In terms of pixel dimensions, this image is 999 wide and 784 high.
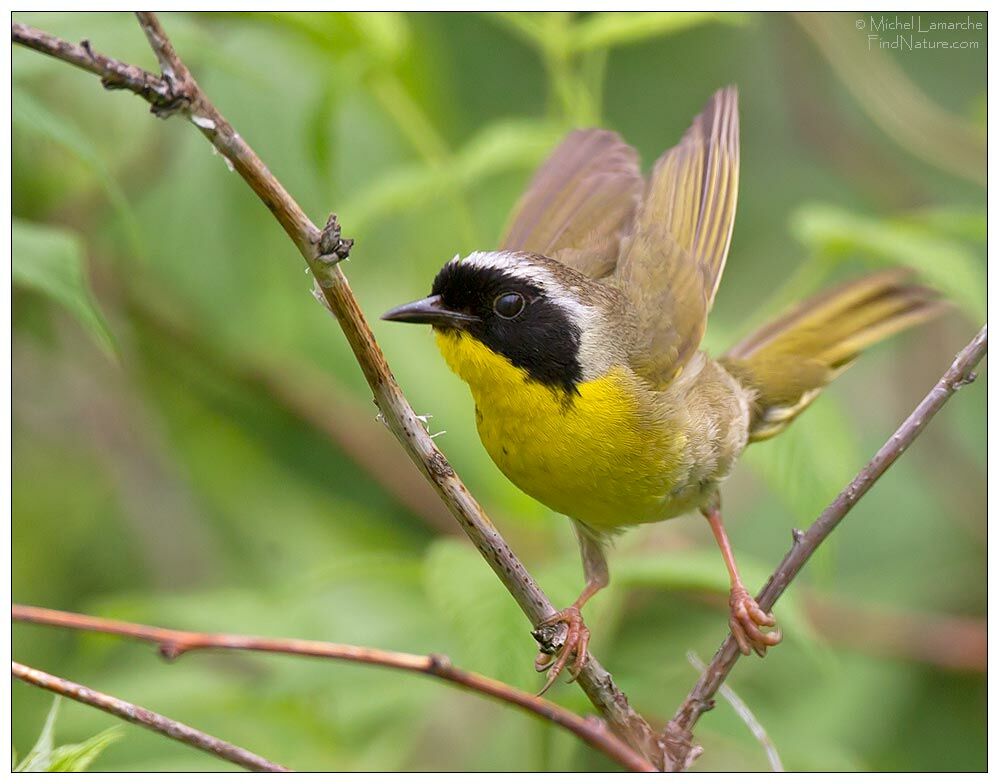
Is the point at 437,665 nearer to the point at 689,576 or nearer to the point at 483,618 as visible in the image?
the point at 483,618

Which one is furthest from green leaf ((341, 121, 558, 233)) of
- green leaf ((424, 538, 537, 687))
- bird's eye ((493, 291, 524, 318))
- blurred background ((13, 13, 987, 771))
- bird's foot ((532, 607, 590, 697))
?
bird's foot ((532, 607, 590, 697))

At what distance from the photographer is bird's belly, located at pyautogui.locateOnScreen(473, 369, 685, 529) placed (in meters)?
2.51

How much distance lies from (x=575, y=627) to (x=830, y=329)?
1.30 meters

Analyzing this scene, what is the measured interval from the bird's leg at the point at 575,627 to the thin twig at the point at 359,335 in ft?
0.24

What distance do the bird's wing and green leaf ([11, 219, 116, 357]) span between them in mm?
1233

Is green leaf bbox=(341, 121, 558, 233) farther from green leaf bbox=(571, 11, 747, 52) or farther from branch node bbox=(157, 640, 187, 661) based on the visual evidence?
branch node bbox=(157, 640, 187, 661)

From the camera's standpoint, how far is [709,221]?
3.10 metres

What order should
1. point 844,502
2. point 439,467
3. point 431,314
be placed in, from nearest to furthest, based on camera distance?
point 439,467 < point 844,502 < point 431,314

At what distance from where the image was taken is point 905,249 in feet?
10.1

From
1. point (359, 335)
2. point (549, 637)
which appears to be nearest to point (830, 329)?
point (549, 637)

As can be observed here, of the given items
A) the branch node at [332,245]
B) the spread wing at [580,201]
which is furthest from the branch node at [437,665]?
the spread wing at [580,201]

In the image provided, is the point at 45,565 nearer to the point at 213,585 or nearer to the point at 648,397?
the point at 213,585

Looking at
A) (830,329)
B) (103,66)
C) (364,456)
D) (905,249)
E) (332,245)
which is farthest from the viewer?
(364,456)
